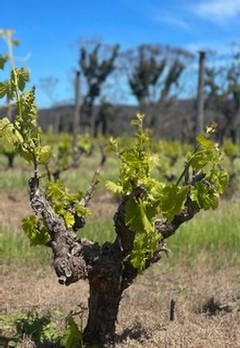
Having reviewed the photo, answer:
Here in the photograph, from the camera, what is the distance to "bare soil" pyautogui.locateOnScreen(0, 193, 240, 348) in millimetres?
3529

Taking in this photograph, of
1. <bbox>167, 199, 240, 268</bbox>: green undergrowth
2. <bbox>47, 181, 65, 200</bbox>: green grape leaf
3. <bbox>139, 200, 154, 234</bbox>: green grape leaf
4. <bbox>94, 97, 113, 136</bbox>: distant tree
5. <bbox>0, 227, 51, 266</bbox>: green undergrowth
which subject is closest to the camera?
<bbox>139, 200, 154, 234</bbox>: green grape leaf

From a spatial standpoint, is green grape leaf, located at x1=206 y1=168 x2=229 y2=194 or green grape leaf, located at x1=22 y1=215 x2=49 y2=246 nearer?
green grape leaf, located at x1=206 y1=168 x2=229 y2=194

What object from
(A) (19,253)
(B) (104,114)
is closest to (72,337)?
(A) (19,253)

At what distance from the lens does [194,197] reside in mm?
2994

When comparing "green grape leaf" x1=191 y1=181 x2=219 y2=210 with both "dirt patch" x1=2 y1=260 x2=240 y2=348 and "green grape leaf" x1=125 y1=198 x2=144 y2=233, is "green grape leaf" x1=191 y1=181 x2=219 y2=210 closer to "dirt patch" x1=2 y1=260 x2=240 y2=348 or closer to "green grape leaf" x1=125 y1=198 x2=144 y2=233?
"green grape leaf" x1=125 y1=198 x2=144 y2=233

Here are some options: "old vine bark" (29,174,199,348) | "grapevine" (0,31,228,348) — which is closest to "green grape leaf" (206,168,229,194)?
"grapevine" (0,31,228,348)

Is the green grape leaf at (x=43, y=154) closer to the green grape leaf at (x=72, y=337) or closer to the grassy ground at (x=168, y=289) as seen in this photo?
the green grape leaf at (x=72, y=337)

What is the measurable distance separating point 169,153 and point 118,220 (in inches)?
482

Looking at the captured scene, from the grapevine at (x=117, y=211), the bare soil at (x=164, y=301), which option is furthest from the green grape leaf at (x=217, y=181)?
the bare soil at (x=164, y=301)

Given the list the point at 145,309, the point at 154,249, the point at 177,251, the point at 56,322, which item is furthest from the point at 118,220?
the point at 177,251

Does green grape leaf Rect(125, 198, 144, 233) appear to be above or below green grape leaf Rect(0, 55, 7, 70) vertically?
below

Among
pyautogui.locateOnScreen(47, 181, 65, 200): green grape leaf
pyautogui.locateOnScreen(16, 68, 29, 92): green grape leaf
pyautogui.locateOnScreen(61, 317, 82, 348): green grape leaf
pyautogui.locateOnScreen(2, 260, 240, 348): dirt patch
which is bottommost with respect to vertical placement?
pyautogui.locateOnScreen(2, 260, 240, 348): dirt patch

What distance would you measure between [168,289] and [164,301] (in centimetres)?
45

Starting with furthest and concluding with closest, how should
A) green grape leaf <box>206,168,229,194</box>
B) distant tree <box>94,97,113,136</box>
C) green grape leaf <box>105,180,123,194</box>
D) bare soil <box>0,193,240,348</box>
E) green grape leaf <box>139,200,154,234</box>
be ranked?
distant tree <box>94,97,113,136</box>, bare soil <box>0,193,240,348</box>, green grape leaf <box>206,168,229,194</box>, green grape leaf <box>105,180,123,194</box>, green grape leaf <box>139,200,154,234</box>
